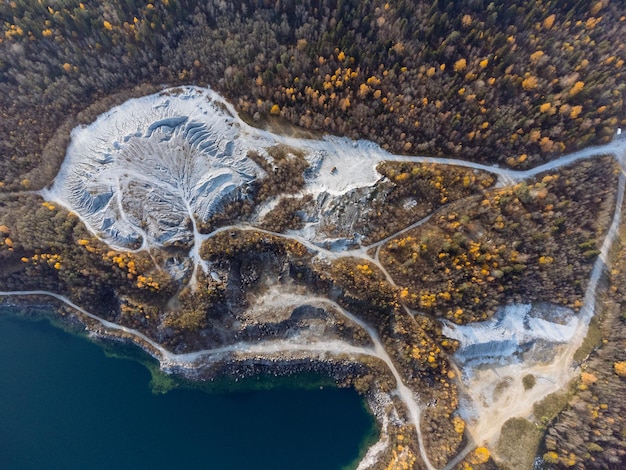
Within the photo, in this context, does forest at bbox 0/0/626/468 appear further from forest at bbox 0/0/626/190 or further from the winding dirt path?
the winding dirt path

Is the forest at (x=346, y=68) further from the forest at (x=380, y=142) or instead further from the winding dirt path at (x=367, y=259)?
the winding dirt path at (x=367, y=259)

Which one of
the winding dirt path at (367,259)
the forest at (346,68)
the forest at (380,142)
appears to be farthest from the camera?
the forest at (346,68)

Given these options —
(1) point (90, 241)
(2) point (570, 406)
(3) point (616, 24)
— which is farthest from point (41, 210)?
(3) point (616, 24)

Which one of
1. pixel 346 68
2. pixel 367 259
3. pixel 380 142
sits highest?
pixel 346 68

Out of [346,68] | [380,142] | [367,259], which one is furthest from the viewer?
[346,68]

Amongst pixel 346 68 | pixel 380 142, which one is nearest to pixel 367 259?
pixel 380 142

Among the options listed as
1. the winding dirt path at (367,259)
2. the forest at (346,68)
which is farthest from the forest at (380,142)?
the winding dirt path at (367,259)

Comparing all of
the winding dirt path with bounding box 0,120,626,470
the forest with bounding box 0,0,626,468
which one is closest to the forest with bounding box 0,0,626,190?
the forest with bounding box 0,0,626,468

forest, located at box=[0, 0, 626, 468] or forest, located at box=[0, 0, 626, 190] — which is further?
forest, located at box=[0, 0, 626, 190]

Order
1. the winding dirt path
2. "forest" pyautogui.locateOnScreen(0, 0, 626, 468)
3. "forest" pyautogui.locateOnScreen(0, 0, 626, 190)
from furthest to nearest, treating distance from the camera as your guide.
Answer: "forest" pyautogui.locateOnScreen(0, 0, 626, 190) < the winding dirt path < "forest" pyautogui.locateOnScreen(0, 0, 626, 468)

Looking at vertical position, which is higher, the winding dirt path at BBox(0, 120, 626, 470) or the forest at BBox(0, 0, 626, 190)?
the forest at BBox(0, 0, 626, 190)

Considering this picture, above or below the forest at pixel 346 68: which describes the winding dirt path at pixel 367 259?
below

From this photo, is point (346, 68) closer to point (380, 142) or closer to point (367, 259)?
point (380, 142)
